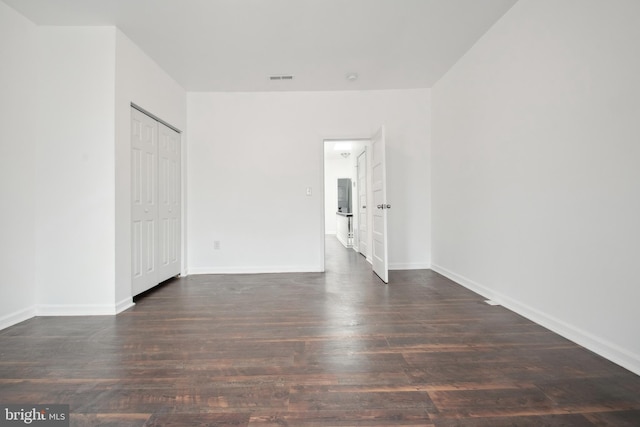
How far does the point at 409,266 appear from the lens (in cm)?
416

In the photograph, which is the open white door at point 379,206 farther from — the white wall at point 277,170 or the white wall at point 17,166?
the white wall at point 17,166

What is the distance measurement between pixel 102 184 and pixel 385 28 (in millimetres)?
2988

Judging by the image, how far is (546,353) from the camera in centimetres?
174

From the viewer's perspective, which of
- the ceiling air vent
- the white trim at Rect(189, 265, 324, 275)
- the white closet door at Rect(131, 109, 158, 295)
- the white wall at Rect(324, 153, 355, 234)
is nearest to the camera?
the white closet door at Rect(131, 109, 158, 295)

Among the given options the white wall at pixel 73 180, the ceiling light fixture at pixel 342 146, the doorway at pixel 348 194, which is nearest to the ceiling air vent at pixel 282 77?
the doorway at pixel 348 194

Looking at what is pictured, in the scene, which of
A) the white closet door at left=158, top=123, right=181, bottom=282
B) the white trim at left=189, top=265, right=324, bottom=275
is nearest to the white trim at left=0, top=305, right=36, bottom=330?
the white closet door at left=158, top=123, right=181, bottom=282

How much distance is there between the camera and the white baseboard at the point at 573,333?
157 centimetres

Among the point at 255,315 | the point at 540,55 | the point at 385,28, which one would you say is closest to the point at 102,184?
the point at 255,315

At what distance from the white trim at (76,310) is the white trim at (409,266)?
337 cm

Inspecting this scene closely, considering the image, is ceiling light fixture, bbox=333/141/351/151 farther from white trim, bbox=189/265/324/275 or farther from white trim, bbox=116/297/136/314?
white trim, bbox=116/297/136/314

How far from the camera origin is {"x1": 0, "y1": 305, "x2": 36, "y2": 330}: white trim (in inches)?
88.1

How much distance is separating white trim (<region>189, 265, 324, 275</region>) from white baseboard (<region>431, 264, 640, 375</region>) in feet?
7.08
